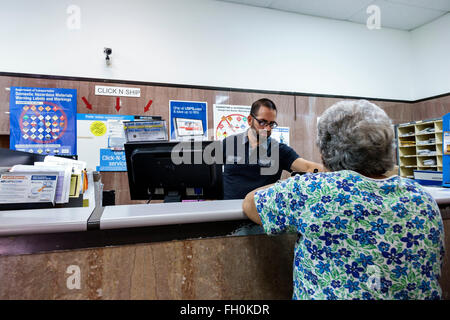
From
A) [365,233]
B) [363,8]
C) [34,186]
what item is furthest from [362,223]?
[363,8]

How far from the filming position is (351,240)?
752 millimetres

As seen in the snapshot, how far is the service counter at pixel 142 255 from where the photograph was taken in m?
0.79

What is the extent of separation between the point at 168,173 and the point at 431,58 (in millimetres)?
4465

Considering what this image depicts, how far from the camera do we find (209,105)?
→ 129 inches

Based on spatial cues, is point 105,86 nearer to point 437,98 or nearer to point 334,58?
point 334,58

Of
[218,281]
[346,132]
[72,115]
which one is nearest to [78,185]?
[218,281]

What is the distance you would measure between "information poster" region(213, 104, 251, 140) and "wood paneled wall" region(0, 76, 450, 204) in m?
0.06

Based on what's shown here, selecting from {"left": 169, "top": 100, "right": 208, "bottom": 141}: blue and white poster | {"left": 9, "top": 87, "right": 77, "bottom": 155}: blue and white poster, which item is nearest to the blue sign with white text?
{"left": 9, "top": 87, "right": 77, "bottom": 155}: blue and white poster

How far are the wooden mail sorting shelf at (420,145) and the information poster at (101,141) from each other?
364 cm

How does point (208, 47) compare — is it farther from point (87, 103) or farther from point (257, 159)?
point (257, 159)

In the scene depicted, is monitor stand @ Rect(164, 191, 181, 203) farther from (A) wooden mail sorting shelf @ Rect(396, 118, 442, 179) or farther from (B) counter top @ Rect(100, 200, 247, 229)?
(A) wooden mail sorting shelf @ Rect(396, 118, 442, 179)

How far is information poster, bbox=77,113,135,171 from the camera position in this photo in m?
2.86
